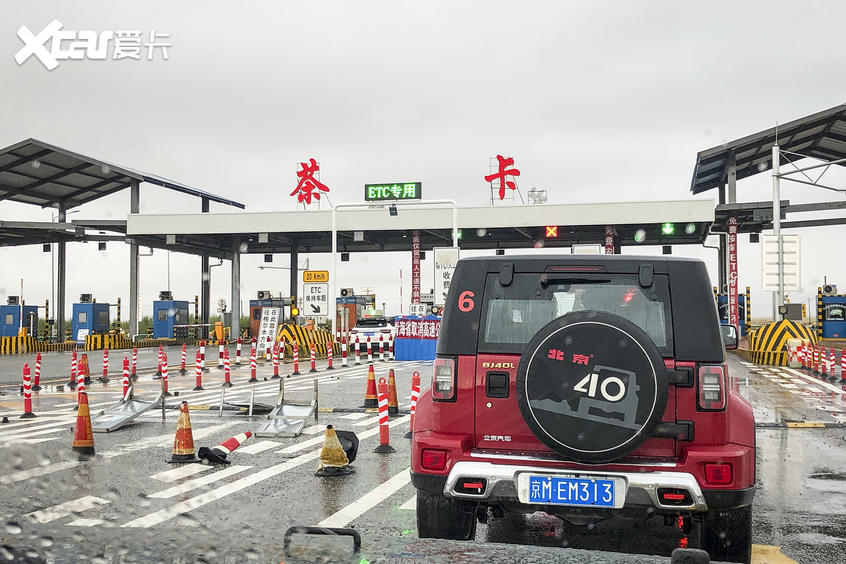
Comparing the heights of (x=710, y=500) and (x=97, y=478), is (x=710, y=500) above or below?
above

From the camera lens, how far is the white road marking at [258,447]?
976cm

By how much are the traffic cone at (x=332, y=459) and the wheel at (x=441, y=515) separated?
10.5 feet

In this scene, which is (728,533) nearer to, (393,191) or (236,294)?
(393,191)

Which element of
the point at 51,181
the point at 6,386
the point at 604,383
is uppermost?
the point at 51,181

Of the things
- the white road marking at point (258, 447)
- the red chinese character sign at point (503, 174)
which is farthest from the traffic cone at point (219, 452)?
the red chinese character sign at point (503, 174)

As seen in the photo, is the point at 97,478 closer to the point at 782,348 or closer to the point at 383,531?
the point at 383,531

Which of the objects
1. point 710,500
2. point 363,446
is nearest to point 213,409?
point 363,446

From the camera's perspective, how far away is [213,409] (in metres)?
14.0

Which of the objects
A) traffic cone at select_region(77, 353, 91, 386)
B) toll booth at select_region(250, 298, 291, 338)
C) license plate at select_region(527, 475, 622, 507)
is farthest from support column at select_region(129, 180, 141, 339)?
license plate at select_region(527, 475, 622, 507)

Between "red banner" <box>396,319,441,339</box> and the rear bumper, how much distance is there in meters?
24.2

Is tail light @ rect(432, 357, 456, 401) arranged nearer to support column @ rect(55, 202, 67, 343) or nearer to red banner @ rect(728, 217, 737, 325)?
red banner @ rect(728, 217, 737, 325)

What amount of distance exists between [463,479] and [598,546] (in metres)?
1.34

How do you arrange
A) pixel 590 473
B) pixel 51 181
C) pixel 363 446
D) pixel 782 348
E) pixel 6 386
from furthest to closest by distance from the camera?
1. pixel 51 181
2. pixel 782 348
3. pixel 6 386
4. pixel 363 446
5. pixel 590 473

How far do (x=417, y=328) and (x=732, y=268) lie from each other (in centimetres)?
1806
